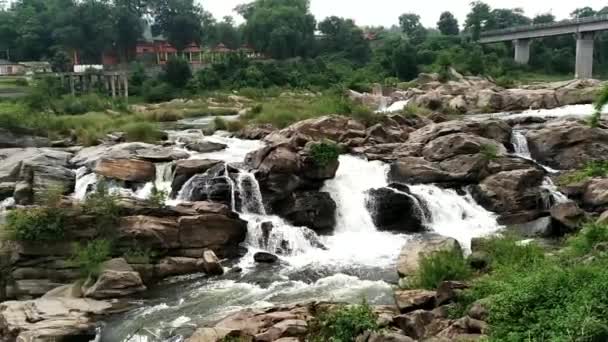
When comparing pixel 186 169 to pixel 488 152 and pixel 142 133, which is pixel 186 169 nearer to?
pixel 142 133

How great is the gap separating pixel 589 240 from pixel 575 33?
48577 millimetres

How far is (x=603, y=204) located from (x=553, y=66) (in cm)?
4801

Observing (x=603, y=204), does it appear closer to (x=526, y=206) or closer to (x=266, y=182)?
(x=526, y=206)

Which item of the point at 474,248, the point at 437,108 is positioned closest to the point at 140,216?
the point at 474,248

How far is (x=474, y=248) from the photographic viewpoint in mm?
13461

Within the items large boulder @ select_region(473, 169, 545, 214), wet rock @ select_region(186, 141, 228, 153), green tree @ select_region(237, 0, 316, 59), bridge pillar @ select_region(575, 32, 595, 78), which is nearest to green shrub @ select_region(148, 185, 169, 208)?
wet rock @ select_region(186, 141, 228, 153)

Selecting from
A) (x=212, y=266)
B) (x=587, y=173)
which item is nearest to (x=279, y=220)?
(x=212, y=266)

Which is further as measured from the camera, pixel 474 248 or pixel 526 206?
pixel 526 206

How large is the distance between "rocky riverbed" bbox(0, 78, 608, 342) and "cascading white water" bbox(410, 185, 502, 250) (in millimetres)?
46

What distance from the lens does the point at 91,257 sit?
1373 centimetres

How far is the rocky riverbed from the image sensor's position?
11375 mm

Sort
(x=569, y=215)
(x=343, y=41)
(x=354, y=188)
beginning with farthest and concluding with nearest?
(x=343, y=41) < (x=354, y=188) < (x=569, y=215)

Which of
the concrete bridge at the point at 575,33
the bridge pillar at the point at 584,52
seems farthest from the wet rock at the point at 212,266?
the bridge pillar at the point at 584,52

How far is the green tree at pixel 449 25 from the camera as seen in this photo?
75.9 metres
